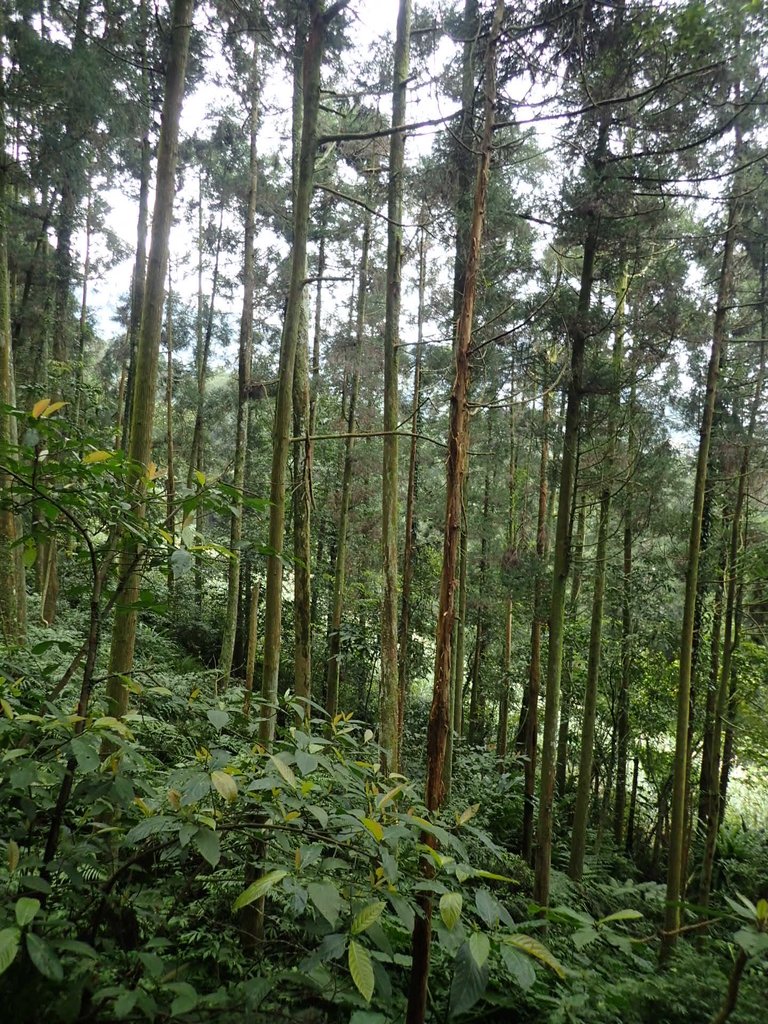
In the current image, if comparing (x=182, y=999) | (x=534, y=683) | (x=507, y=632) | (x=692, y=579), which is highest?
(x=692, y=579)

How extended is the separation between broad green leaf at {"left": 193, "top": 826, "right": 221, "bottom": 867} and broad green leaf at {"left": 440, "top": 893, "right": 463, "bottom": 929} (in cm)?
53

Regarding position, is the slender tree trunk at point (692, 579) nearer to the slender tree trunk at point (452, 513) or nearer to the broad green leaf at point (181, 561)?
the slender tree trunk at point (452, 513)

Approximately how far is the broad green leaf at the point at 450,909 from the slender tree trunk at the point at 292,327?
2.37 m

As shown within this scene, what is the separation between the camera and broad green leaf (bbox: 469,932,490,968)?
3.74 ft

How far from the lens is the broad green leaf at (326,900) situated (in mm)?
1151

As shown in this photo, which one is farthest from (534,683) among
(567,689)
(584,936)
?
(584,936)

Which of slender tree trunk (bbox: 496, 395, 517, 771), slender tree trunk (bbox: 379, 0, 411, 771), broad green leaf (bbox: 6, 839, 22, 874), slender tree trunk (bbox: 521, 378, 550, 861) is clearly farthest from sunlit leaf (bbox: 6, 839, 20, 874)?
slender tree trunk (bbox: 496, 395, 517, 771)

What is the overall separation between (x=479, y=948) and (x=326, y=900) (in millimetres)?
338

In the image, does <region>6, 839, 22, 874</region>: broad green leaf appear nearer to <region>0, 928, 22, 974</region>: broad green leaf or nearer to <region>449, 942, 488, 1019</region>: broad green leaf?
<region>0, 928, 22, 974</region>: broad green leaf

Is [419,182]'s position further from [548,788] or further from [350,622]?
[350,622]

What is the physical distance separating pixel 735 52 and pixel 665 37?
0.63 metres

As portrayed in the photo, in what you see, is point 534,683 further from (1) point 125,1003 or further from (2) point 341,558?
(1) point 125,1003

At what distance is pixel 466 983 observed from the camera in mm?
1211

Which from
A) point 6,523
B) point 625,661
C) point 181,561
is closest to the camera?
point 181,561
